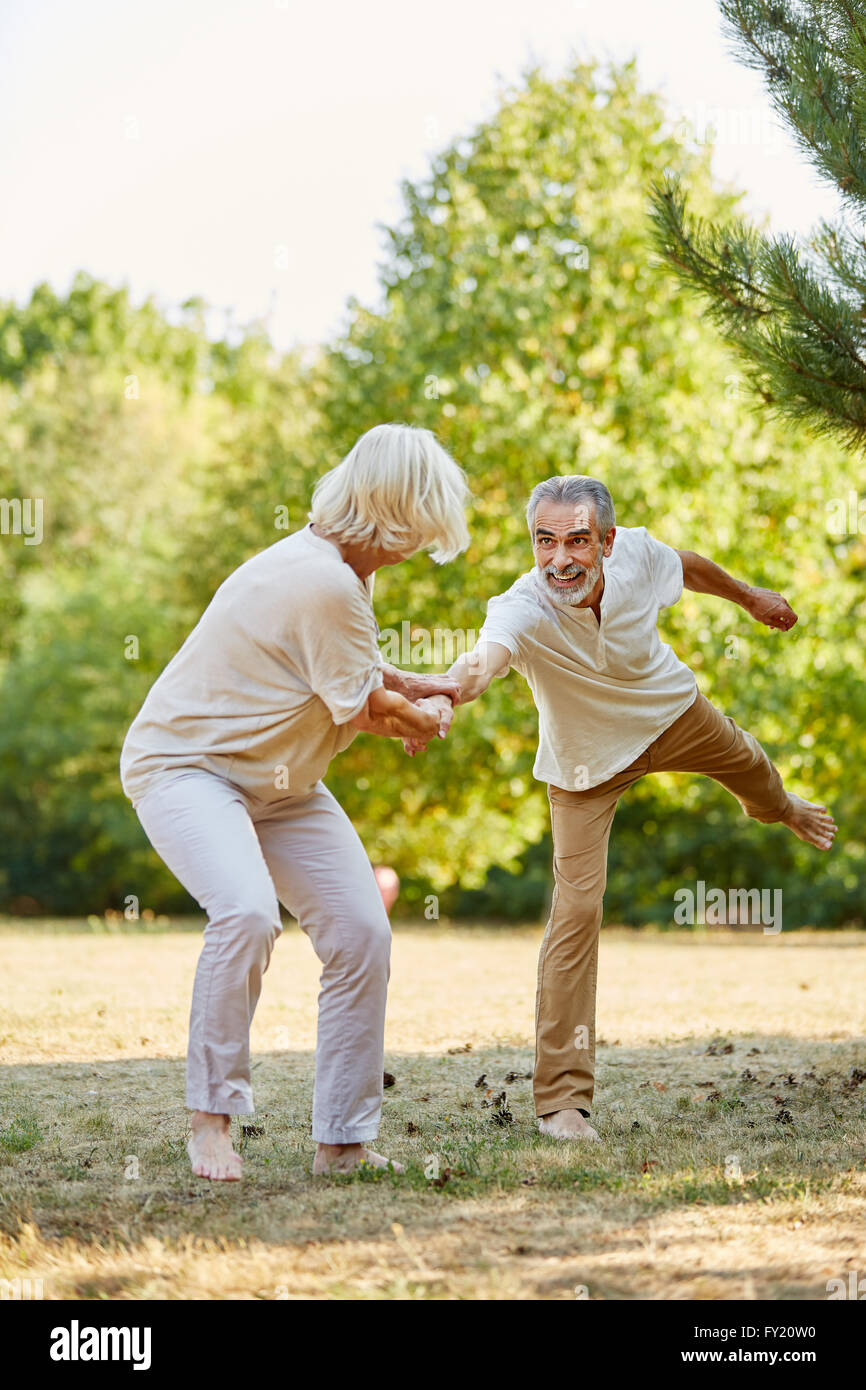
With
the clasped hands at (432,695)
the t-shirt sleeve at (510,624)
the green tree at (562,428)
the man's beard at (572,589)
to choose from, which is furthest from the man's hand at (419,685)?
the green tree at (562,428)

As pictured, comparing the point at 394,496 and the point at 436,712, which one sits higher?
the point at 394,496

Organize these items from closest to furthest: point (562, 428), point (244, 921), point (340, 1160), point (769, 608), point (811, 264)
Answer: point (244, 921)
point (340, 1160)
point (769, 608)
point (811, 264)
point (562, 428)

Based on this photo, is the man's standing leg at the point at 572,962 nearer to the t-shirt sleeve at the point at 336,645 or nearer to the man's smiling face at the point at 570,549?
the man's smiling face at the point at 570,549

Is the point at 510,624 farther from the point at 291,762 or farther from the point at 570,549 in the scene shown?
the point at 291,762

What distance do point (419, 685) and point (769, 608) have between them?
5.79ft

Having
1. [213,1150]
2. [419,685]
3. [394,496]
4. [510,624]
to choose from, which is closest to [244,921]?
[213,1150]

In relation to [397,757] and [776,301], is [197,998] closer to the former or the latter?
[776,301]

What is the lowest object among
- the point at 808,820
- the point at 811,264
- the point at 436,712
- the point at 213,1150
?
the point at 213,1150

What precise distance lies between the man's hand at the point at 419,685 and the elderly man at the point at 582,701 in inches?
1.4

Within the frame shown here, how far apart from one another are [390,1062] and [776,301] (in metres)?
3.71

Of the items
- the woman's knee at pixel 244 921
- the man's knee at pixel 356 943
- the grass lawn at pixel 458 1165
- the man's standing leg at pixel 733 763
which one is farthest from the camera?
the man's standing leg at pixel 733 763

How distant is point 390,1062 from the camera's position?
607 centimetres

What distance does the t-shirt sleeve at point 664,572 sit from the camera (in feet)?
16.1

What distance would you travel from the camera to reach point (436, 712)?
414 centimetres
